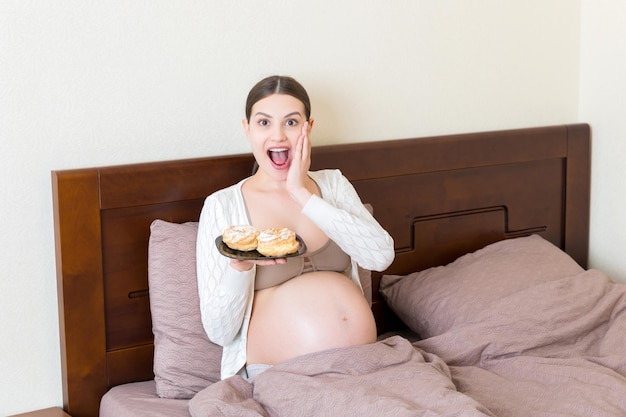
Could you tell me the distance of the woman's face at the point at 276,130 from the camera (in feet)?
6.61

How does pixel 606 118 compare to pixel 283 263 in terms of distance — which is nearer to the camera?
pixel 283 263

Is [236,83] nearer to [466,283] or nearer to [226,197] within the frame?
[226,197]

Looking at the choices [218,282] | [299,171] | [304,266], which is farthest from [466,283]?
[218,282]

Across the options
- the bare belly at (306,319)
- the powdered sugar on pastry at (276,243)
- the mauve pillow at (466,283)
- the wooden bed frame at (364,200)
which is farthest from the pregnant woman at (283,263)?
the mauve pillow at (466,283)

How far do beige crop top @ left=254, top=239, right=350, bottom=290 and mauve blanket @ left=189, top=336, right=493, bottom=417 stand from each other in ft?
0.73

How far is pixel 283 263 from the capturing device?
194cm

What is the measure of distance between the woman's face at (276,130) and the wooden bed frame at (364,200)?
23cm

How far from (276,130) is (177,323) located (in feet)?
1.71

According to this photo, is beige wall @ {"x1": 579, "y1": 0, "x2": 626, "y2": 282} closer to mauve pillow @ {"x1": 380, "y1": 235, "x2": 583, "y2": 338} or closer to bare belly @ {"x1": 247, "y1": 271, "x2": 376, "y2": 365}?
mauve pillow @ {"x1": 380, "y1": 235, "x2": 583, "y2": 338}

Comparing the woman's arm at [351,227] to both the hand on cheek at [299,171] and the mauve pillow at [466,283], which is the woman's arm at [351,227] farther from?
the mauve pillow at [466,283]

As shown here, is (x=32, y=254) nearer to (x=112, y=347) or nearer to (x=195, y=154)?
(x=112, y=347)

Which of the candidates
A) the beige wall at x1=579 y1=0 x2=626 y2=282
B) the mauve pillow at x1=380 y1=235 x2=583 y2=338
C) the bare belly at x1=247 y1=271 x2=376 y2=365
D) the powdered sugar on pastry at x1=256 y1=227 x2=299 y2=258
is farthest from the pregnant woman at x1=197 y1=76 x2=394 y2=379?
the beige wall at x1=579 y1=0 x2=626 y2=282

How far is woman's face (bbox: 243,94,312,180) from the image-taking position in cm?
201

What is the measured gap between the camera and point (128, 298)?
215cm
